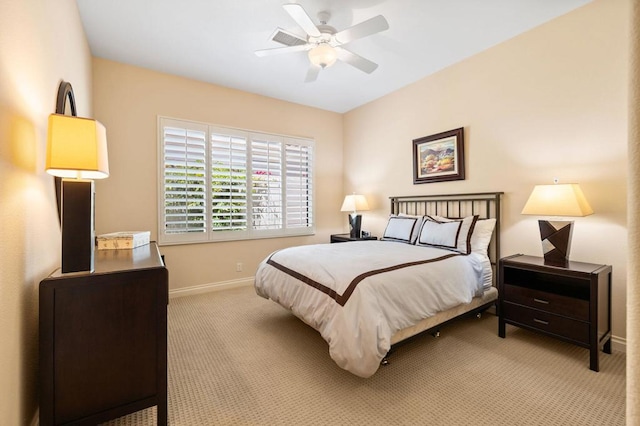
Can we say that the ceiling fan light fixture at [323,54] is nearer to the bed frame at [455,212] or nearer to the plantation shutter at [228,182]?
the plantation shutter at [228,182]

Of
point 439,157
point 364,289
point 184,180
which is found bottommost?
point 364,289

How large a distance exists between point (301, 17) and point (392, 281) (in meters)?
2.10

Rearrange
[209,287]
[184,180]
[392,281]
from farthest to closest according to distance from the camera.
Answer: [209,287]
[184,180]
[392,281]

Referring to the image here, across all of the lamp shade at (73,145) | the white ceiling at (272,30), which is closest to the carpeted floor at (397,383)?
the lamp shade at (73,145)

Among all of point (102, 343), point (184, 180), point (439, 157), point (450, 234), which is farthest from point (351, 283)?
point (184, 180)

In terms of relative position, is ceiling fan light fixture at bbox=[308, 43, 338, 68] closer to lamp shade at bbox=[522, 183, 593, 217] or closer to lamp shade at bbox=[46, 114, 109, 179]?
lamp shade at bbox=[46, 114, 109, 179]

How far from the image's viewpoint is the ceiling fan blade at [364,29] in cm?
222

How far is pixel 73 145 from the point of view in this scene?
136 cm

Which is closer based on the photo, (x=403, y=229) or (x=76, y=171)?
(x=76, y=171)

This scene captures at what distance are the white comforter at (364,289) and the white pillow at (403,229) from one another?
21.7 inches

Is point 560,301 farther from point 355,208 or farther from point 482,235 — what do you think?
point 355,208

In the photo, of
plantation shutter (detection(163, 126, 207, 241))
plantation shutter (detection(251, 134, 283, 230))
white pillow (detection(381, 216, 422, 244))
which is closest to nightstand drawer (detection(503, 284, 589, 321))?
white pillow (detection(381, 216, 422, 244))

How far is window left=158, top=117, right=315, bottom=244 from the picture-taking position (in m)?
3.73

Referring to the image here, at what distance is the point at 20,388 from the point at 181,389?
2.76 ft
